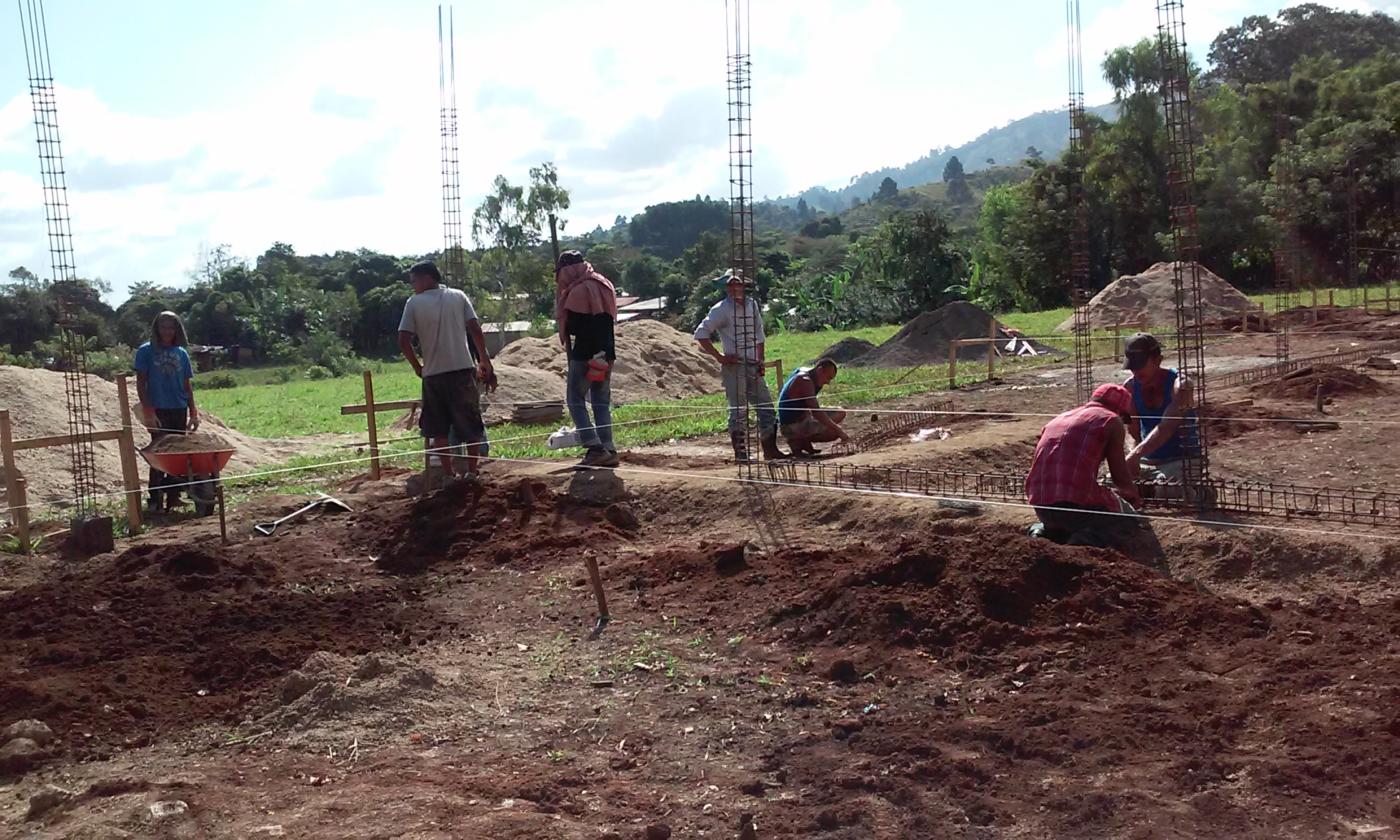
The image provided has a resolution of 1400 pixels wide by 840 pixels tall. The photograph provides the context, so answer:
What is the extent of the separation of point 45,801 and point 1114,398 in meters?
5.55

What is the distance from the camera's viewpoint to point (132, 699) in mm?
5363

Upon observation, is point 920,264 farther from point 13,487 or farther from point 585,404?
point 13,487

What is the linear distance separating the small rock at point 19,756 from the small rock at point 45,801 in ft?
1.71

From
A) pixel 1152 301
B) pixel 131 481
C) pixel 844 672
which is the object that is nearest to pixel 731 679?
pixel 844 672

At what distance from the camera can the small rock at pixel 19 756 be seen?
471cm

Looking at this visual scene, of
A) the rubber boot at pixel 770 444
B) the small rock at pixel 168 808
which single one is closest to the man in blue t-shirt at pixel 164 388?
the rubber boot at pixel 770 444

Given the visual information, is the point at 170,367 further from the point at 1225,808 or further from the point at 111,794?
the point at 1225,808

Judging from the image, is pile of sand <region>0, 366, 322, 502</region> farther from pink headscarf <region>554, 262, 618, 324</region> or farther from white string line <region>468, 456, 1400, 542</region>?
white string line <region>468, 456, 1400, 542</region>

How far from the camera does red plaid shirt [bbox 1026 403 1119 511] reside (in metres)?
6.32

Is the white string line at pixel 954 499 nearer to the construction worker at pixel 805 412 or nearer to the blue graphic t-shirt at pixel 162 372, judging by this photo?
the construction worker at pixel 805 412

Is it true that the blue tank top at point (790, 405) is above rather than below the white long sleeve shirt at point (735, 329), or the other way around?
below

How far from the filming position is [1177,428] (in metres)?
6.82

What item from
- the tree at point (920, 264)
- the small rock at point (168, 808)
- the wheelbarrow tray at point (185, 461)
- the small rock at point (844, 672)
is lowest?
the small rock at point (168, 808)

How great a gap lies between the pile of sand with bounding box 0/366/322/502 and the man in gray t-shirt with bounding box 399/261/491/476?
9.14ft
